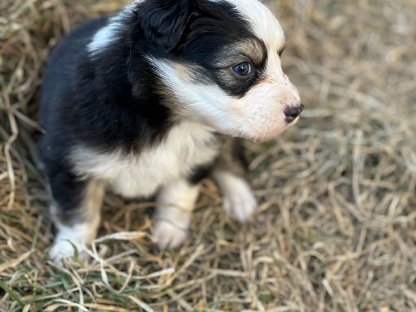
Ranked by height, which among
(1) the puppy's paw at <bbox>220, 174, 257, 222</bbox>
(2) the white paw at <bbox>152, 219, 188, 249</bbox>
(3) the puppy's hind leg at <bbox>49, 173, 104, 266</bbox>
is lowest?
(1) the puppy's paw at <bbox>220, 174, 257, 222</bbox>

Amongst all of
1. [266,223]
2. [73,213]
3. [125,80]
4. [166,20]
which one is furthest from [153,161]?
[266,223]

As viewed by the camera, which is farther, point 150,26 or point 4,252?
point 4,252

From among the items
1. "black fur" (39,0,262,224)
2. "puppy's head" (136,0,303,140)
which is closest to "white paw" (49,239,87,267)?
"black fur" (39,0,262,224)

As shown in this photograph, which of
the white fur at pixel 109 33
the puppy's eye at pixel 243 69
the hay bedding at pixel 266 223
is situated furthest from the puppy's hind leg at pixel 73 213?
the puppy's eye at pixel 243 69

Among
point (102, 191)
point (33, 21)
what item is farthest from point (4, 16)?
point (102, 191)

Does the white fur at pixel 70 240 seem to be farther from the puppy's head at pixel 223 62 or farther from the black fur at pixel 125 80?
the puppy's head at pixel 223 62

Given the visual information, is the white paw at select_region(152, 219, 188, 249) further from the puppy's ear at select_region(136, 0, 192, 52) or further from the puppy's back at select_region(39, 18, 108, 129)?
the puppy's ear at select_region(136, 0, 192, 52)

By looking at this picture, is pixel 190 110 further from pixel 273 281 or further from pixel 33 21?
pixel 33 21
